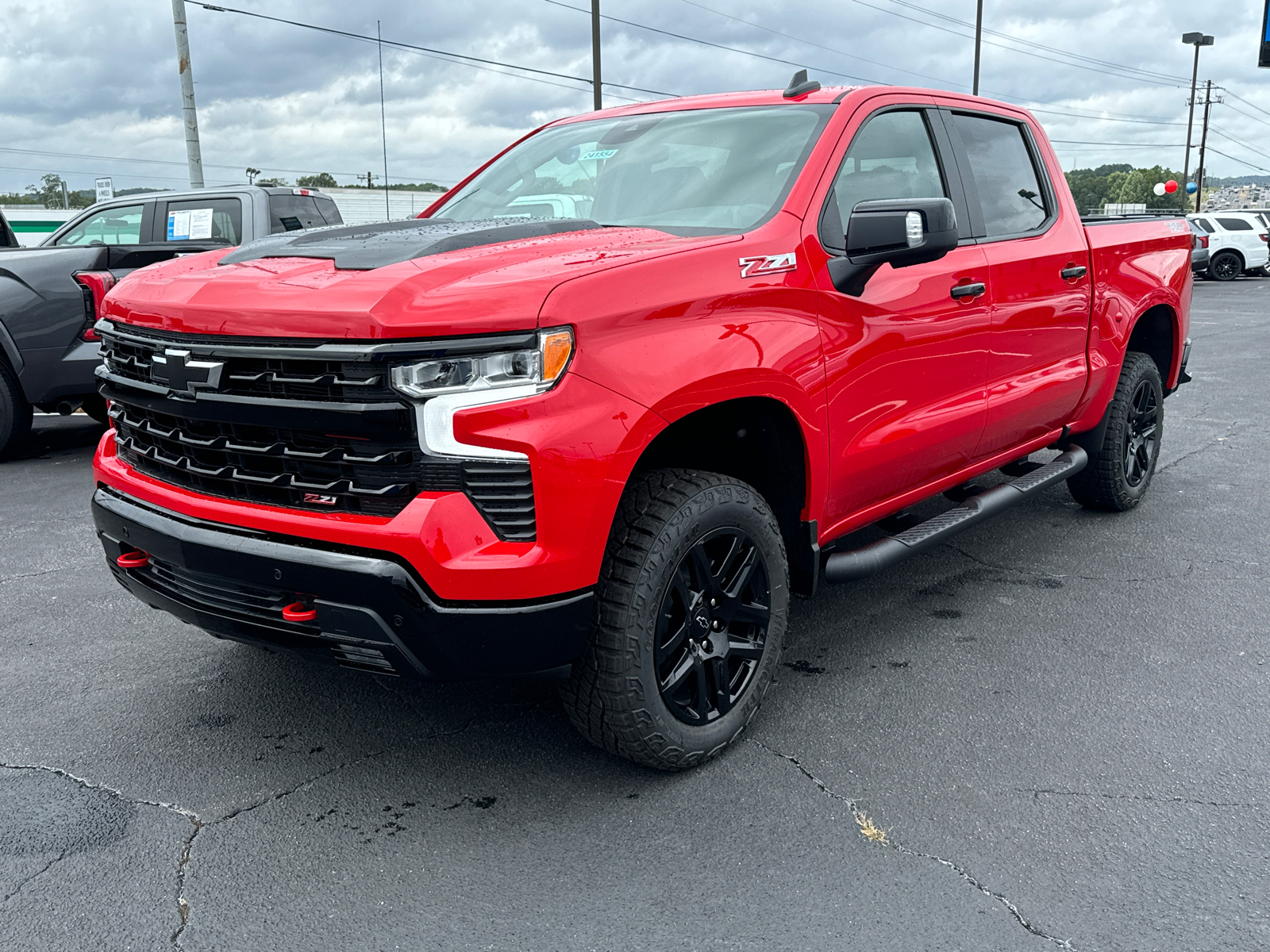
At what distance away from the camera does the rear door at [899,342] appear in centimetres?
335

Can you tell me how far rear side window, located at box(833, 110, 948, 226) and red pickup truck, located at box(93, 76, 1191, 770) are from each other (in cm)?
1

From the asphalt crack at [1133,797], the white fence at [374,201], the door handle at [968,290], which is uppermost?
the white fence at [374,201]

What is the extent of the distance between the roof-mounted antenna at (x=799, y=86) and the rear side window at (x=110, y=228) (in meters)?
6.94

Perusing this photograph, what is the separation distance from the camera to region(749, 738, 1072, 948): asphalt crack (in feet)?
7.73

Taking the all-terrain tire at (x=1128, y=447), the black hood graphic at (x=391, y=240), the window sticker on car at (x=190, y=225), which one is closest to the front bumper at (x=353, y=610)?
the black hood graphic at (x=391, y=240)

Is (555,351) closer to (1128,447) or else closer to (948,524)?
(948,524)

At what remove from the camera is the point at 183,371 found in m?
2.74

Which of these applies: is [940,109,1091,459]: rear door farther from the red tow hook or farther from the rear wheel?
the rear wheel

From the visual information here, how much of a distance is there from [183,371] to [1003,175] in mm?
3294

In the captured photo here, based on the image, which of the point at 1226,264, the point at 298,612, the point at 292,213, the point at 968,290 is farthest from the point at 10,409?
the point at 1226,264

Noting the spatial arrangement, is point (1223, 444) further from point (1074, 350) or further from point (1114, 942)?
point (1114, 942)

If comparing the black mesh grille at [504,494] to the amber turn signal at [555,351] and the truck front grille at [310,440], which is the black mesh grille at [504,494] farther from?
the amber turn signal at [555,351]

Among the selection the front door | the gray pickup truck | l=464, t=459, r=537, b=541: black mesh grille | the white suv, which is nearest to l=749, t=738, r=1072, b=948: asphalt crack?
the front door

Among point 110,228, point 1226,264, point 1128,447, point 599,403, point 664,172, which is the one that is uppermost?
point 664,172
